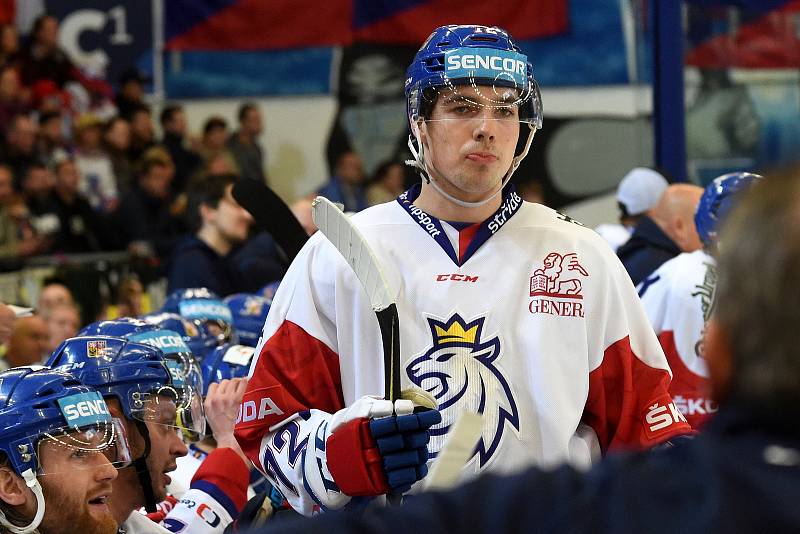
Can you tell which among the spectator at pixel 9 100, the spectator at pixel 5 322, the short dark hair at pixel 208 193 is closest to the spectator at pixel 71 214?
the spectator at pixel 9 100

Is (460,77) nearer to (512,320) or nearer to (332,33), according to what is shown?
(512,320)

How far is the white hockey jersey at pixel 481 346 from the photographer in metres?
2.60

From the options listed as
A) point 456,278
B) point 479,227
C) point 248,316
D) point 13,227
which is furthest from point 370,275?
point 13,227

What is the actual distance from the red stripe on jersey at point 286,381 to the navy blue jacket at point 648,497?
4.33 feet

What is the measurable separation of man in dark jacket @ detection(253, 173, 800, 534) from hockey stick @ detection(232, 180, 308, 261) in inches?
81.3

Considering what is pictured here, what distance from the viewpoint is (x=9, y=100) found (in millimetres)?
Result: 9688

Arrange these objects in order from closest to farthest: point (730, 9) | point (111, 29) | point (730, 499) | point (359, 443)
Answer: point (730, 499), point (359, 443), point (730, 9), point (111, 29)

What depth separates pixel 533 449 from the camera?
8.55ft

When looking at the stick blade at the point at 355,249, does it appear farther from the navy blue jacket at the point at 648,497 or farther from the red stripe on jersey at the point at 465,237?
the navy blue jacket at the point at 648,497

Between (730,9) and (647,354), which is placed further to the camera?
(730,9)

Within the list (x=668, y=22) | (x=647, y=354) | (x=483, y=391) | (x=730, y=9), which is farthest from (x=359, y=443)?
(x=730, y=9)

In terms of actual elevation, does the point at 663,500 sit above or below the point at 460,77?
below

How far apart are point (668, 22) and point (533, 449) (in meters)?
4.75

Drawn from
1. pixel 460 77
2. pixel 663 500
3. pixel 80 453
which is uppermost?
pixel 460 77
